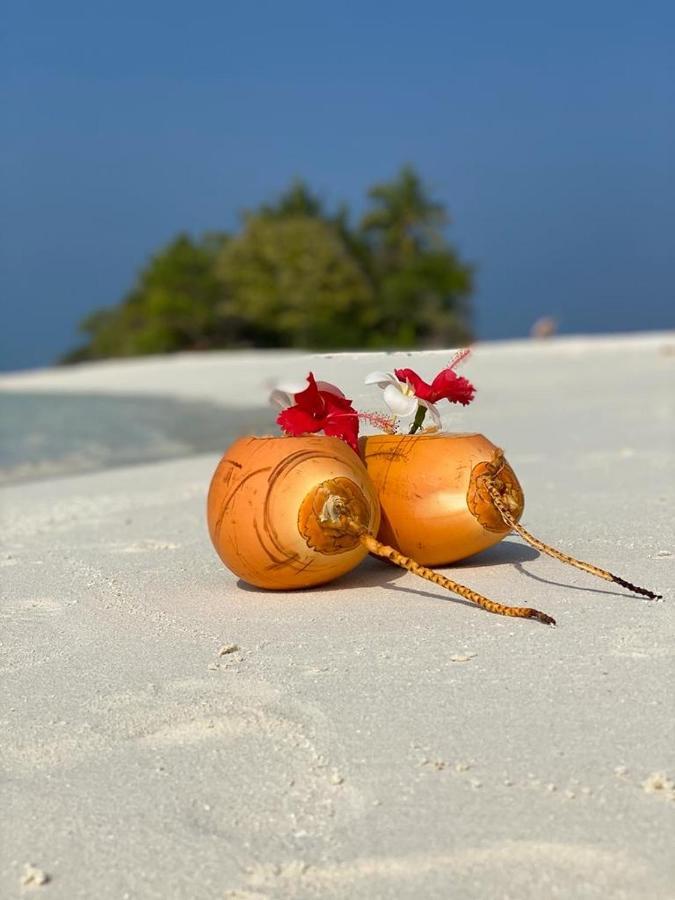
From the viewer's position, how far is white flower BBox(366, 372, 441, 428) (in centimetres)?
361

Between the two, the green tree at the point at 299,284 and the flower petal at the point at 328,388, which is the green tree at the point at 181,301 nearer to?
the green tree at the point at 299,284

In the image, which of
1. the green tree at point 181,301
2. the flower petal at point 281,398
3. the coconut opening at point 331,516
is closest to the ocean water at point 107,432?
the flower petal at point 281,398

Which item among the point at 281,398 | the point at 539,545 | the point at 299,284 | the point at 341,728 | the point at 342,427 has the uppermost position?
the point at 299,284

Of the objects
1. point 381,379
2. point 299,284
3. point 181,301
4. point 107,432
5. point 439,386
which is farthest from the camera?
point 181,301

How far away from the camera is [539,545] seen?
3.30 m

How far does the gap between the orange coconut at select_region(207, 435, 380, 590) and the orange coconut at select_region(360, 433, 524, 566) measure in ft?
0.49

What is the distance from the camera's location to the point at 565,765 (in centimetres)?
208

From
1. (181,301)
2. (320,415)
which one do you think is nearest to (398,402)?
(320,415)

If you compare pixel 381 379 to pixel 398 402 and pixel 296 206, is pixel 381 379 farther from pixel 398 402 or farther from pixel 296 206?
pixel 296 206

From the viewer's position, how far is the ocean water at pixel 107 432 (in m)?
9.95

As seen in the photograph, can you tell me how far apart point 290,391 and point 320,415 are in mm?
146

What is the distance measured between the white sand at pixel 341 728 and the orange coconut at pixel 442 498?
13cm

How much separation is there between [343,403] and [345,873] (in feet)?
6.76

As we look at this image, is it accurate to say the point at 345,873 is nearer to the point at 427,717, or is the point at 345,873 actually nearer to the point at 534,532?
the point at 427,717
